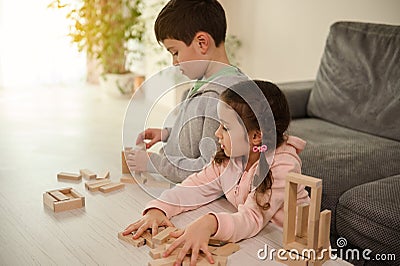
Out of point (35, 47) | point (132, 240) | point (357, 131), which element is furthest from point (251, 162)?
point (35, 47)

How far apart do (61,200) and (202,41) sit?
60 cm

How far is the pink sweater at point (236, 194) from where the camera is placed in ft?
3.96

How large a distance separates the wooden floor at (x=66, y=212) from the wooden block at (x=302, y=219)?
72mm

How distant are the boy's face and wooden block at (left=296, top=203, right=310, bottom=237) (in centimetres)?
60

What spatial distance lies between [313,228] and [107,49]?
324cm

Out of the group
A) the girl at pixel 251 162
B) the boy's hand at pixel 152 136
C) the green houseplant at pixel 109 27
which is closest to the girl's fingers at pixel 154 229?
the girl at pixel 251 162

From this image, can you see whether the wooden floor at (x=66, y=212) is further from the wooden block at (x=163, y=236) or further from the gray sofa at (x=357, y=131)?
the gray sofa at (x=357, y=131)

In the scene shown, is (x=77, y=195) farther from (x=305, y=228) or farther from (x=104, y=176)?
(x=305, y=228)

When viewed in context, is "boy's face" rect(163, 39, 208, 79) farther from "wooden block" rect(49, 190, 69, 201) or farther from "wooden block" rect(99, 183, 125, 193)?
"wooden block" rect(49, 190, 69, 201)

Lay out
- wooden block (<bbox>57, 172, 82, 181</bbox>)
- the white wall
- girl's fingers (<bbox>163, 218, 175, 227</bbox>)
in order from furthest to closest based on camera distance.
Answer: the white wall
wooden block (<bbox>57, 172, 82, 181</bbox>)
girl's fingers (<bbox>163, 218, 175, 227</bbox>)

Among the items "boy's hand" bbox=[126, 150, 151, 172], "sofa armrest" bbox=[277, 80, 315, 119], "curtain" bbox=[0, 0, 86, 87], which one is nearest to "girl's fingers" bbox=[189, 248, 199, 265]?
"boy's hand" bbox=[126, 150, 151, 172]

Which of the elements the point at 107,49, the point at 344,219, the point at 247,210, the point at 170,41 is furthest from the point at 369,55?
the point at 107,49

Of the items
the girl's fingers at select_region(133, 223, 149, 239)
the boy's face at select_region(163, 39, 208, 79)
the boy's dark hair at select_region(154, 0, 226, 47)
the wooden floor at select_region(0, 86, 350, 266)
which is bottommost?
the wooden floor at select_region(0, 86, 350, 266)

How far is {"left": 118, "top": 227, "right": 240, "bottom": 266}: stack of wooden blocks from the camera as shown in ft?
3.56
